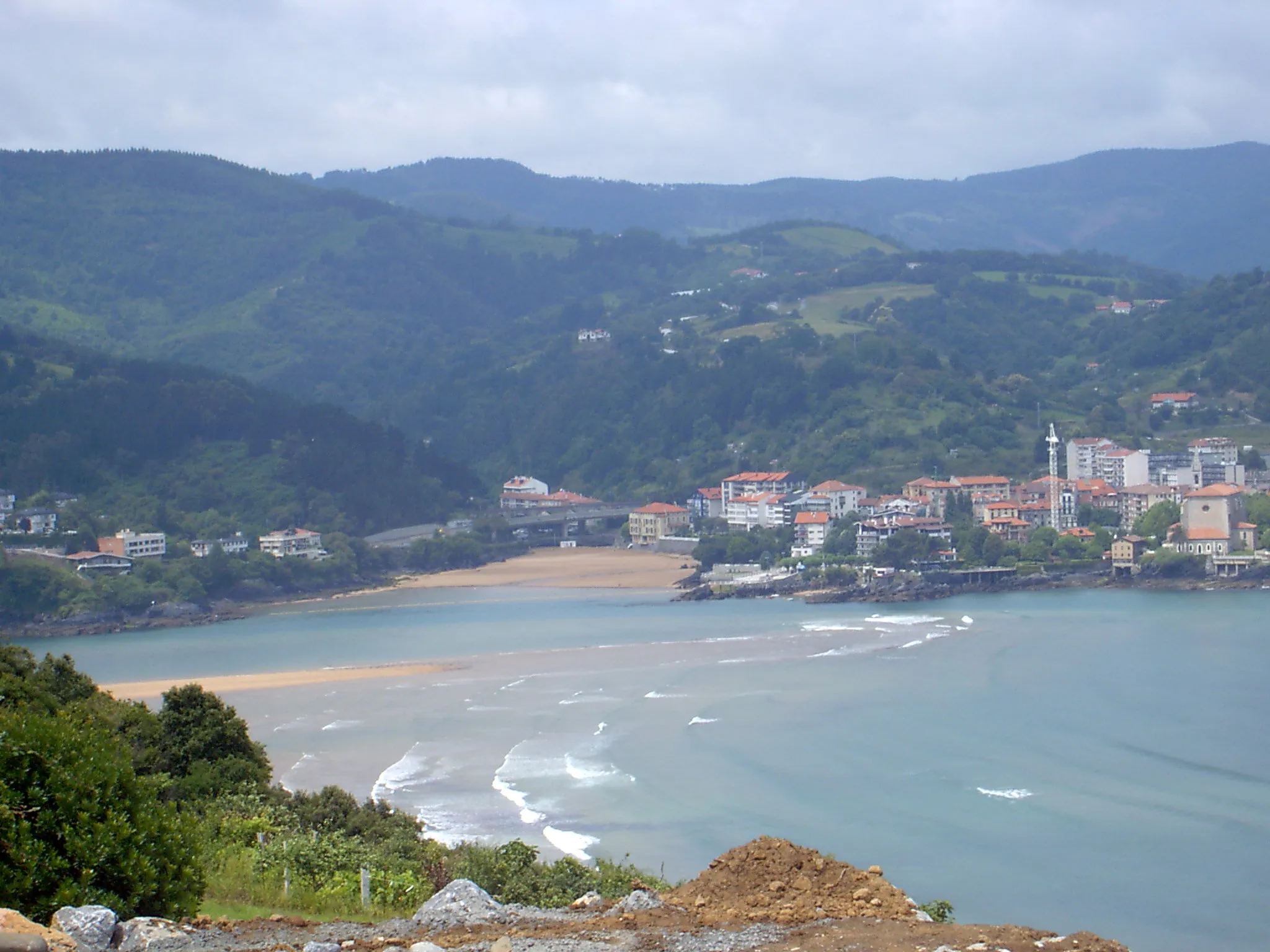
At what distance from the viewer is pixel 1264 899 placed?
1289 centimetres

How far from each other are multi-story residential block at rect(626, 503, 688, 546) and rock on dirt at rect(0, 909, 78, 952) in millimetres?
48722

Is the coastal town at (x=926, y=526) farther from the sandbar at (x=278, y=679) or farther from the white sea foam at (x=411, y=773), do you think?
the white sea foam at (x=411, y=773)

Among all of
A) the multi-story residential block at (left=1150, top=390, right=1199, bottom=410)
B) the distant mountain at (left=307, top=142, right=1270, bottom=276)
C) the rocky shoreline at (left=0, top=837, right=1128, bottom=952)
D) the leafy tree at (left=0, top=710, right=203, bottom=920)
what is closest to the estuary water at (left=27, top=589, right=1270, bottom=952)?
the rocky shoreline at (left=0, top=837, right=1128, bottom=952)

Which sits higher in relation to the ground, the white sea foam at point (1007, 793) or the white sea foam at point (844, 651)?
the white sea foam at point (844, 651)

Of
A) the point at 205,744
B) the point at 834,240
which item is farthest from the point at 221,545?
the point at 834,240

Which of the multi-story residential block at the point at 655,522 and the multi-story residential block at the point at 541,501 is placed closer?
the multi-story residential block at the point at 655,522

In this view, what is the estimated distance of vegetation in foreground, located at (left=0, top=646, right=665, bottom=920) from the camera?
21.3ft

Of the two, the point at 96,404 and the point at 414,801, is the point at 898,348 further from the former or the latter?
the point at 414,801

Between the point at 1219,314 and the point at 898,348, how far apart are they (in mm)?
16214

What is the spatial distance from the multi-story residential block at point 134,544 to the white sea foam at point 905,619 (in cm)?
2223

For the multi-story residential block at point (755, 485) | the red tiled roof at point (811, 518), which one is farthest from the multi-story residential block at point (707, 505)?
the red tiled roof at point (811, 518)

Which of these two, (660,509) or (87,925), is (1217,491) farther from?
(87,925)

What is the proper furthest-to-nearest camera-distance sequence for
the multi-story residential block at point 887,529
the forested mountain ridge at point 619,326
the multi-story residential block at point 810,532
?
the forested mountain ridge at point 619,326 < the multi-story residential block at point 810,532 < the multi-story residential block at point 887,529

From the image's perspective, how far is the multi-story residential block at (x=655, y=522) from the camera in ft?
179
